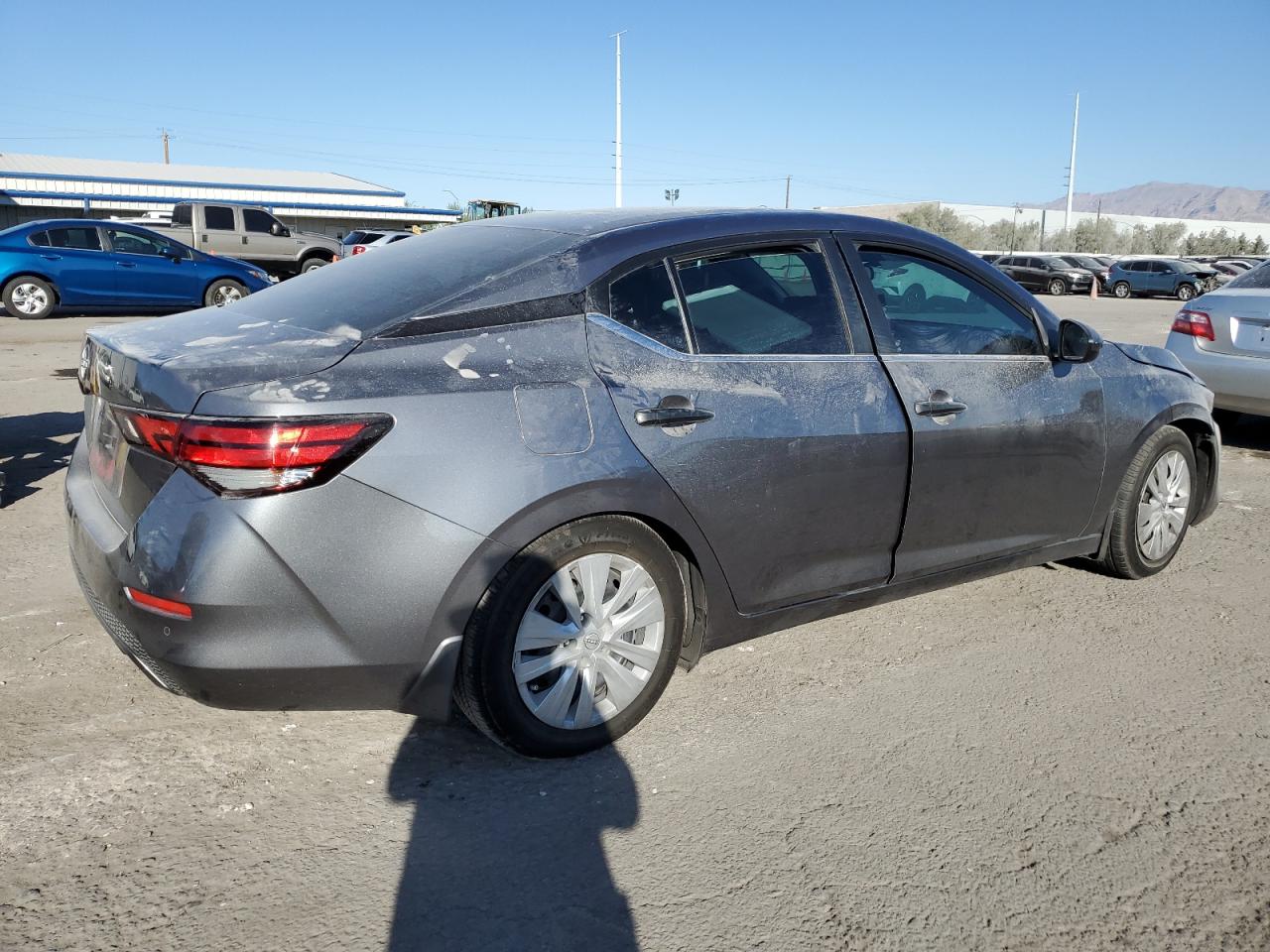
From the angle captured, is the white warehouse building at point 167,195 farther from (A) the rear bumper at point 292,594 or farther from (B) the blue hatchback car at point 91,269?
(A) the rear bumper at point 292,594

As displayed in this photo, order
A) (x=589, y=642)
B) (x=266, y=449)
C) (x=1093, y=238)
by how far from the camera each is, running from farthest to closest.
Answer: (x=1093, y=238)
(x=589, y=642)
(x=266, y=449)

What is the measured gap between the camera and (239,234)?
22531mm

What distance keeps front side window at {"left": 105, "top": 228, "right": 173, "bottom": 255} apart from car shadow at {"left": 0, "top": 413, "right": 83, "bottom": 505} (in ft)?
30.2

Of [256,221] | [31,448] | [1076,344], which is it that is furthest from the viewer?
[256,221]

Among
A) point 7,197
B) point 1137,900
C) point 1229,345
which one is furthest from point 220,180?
point 1137,900

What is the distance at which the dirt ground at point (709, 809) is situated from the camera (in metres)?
2.38

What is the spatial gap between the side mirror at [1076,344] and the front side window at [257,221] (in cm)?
2149

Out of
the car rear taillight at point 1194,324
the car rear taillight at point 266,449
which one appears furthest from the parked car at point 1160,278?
the car rear taillight at point 266,449

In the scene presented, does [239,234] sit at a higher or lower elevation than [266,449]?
higher

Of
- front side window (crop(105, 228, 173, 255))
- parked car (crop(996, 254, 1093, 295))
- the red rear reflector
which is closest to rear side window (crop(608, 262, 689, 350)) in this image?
the red rear reflector

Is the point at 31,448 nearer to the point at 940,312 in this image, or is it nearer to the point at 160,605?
the point at 160,605

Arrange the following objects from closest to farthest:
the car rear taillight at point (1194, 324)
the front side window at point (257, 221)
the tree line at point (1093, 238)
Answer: the car rear taillight at point (1194, 324) → the front side window at point (257, 221) → the tree line at point (1093, 238)

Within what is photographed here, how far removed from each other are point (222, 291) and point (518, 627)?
50.7ft

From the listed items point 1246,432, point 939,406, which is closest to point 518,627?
point 939,406
